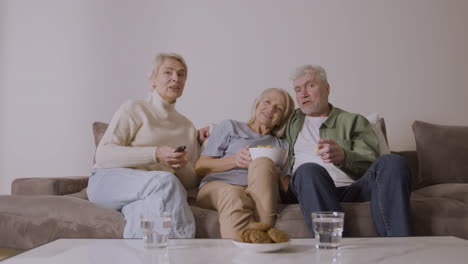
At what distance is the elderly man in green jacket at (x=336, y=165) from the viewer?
2008 mm

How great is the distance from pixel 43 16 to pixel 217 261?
2.82m

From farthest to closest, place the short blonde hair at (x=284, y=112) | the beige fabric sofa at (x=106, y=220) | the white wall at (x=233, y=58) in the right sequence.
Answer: the white wall at (x=233, y=58) < the short blonde hair at (x=284, y=112) < the beige fabric sofa at (x=106, y=220)

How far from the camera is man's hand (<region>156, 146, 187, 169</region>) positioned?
85.8 inches

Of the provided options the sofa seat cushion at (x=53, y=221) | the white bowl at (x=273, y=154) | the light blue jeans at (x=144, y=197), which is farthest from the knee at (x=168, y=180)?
the white bowl at (x=273, y=154)

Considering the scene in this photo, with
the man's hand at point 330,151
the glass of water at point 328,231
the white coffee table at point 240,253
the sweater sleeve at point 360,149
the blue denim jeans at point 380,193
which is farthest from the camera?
the sweater sleeve at point 360,149

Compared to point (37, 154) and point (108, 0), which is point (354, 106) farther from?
point (37, 154)

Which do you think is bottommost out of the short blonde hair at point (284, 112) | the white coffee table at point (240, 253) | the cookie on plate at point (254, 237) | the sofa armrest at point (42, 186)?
the sofa armrest at point (42, 186)

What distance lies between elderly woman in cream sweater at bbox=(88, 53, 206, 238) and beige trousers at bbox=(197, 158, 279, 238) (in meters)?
0.14

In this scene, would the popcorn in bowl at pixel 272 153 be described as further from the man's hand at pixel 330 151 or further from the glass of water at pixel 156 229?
the glass of water at pixel 156 229

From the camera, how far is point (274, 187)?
2.12 metres

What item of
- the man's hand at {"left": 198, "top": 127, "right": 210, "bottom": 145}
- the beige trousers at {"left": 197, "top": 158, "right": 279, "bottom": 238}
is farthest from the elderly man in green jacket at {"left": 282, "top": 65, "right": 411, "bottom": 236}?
the man's hand at {"left": 198, "top": 127, "right": 210, "bottom": 145}

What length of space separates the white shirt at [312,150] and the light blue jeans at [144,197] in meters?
0.66

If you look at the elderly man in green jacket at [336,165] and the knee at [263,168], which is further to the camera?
the knee at [263,168]

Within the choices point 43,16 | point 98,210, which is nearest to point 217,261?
point 98,210
